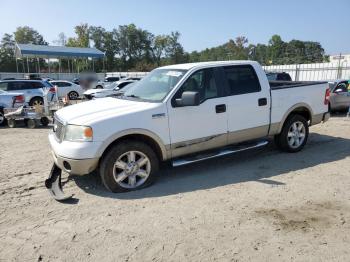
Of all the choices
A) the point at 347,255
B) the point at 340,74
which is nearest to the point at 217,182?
the point at 347,255

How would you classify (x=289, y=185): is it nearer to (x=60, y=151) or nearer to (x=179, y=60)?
(x=60, y=151)

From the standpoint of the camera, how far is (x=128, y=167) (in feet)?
17.2

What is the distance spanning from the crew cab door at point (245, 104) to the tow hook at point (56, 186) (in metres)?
2.90

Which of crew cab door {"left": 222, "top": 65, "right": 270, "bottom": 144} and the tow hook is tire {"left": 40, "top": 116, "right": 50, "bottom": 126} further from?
crew cab door {"left": 222, "top": 65, "right": 270, "bottom": 144}

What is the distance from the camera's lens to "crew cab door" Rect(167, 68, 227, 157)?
18.1ft

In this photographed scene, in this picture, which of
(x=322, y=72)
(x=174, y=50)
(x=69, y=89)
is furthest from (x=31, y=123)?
(x=174, y=50)

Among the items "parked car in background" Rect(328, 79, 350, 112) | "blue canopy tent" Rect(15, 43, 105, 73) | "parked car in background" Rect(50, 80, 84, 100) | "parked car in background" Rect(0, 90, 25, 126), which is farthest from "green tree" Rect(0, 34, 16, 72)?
"parked car in background" Rect(328, 79, 350, 112)

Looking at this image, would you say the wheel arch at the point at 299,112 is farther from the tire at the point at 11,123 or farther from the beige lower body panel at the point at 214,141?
the tire at the point at 11,123

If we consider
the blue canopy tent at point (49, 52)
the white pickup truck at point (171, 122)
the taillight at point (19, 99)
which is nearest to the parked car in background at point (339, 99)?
the white pickup truck at point (171, 122)

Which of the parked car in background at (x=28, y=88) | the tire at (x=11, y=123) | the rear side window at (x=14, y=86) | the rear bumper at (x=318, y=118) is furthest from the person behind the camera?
the rear side window at (x=14, y=86)

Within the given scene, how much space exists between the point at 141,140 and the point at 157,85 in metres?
1.12

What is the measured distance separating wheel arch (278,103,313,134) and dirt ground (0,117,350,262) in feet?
2.58

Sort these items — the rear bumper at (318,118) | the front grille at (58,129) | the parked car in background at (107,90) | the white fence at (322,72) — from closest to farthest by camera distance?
the front grille at (58,129), the rear bumper at (318,118), the parked car in background at (107,90), the white fence at (322,72)

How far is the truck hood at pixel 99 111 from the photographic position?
506 cm
